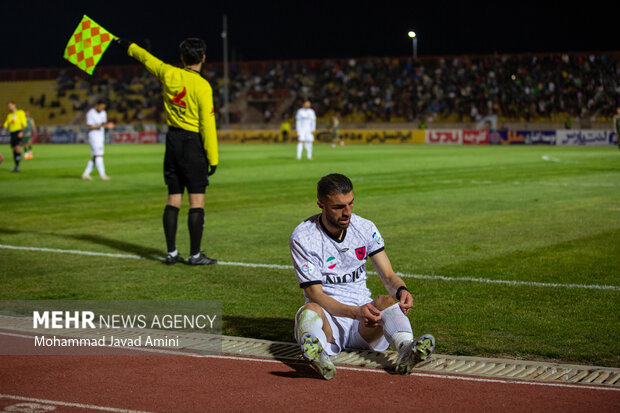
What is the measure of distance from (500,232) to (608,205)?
14.0ft

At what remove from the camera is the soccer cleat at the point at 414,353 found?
4648 mm

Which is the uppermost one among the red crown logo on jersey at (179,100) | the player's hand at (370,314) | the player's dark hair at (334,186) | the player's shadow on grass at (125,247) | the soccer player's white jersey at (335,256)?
the red crown logo on jersey at (179,100)

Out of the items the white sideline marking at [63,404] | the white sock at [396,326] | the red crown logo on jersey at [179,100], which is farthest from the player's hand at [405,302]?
the red crown logo on jersey at [179,100]

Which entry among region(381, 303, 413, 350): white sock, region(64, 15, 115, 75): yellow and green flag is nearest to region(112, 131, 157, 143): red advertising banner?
region(64, 15, 115, 75): yellow and green flag

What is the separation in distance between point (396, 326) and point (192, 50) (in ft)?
15.3

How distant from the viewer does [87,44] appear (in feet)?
29.2

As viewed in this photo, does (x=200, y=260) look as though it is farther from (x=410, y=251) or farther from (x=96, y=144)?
(x=96, y=144)

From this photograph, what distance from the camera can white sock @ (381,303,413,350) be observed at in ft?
16.2

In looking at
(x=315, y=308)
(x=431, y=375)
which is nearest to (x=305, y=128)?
(x=315, y=308)

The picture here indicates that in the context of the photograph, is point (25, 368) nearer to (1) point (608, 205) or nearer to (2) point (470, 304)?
(2) point (470, 304)

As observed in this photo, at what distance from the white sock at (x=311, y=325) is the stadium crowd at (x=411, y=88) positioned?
158 feet

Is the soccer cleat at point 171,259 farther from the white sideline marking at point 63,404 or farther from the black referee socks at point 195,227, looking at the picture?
the white sideline marking at point 63,404

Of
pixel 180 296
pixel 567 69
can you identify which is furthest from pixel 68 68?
pixel 180 296

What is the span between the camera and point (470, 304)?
6.84m
